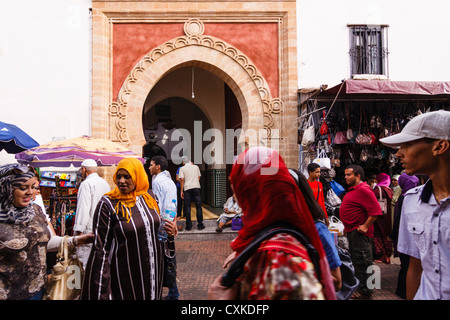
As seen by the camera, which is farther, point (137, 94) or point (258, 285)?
point (137, 94)

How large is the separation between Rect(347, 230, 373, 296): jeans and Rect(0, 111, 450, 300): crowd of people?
2.10m

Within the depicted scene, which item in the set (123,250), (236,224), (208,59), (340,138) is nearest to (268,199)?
(123,250)

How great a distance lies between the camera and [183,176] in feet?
27.6

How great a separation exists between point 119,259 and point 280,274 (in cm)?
181

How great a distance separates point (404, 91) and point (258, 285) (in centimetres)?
658

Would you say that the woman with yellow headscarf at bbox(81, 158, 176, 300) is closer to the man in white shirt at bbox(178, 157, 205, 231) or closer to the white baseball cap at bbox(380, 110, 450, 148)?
the white baseball cap at bbox(380, 110, 450, 148)

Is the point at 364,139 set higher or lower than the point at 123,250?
higher

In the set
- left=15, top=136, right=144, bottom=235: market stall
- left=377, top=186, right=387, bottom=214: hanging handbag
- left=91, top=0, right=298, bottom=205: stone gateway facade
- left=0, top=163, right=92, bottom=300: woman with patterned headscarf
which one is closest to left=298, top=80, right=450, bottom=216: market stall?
left=91, top=0, right=298, bottom=205: stone gateway facade

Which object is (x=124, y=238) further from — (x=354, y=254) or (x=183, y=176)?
(x=183, y=176)

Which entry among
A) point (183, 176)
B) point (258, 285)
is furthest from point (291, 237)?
point (183, 176)

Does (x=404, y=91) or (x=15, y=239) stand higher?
(x=404, y=91)

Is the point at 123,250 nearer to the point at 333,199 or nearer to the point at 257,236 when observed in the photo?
the point at 257,236

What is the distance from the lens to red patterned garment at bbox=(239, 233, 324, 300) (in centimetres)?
107

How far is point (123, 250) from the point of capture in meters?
2.55
